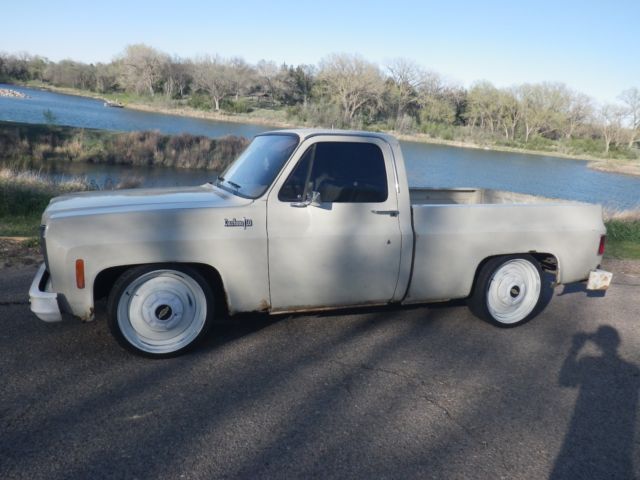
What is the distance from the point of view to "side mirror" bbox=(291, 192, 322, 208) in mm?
4535

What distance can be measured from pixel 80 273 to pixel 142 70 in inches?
3625

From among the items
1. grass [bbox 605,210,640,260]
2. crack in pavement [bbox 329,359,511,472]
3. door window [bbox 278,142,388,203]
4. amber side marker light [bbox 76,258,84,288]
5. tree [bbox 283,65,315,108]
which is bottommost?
grass [bbox 605,210,640,260]

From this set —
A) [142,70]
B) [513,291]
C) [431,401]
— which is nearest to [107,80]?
[142,70]

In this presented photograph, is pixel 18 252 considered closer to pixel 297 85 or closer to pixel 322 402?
pixel 322 402

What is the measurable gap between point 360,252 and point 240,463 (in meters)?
2.25

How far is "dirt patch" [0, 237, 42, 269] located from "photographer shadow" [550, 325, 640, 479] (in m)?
6.33

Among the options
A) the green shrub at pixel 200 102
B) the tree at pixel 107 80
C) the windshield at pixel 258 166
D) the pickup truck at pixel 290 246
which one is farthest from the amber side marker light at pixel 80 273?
the tree at pixel 107 80

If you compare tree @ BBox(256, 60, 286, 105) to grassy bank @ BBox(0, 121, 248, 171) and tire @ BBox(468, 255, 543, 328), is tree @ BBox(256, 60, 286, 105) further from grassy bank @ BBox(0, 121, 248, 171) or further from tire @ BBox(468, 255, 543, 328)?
tire @ BBox(468, 255, 543, 328)

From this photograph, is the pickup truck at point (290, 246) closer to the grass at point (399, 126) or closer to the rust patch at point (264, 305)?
the rust patch at point (264, 305)

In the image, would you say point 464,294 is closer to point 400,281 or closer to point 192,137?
point 400,281

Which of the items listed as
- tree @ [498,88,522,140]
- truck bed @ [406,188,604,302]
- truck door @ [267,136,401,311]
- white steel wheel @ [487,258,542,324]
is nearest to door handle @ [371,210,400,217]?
truck door @ [267,136,401,311]

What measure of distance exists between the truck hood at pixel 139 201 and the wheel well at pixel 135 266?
0.49 m

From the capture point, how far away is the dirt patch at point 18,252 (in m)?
6.86

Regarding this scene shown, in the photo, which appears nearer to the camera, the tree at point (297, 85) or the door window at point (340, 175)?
the door window at point (340, 175)
